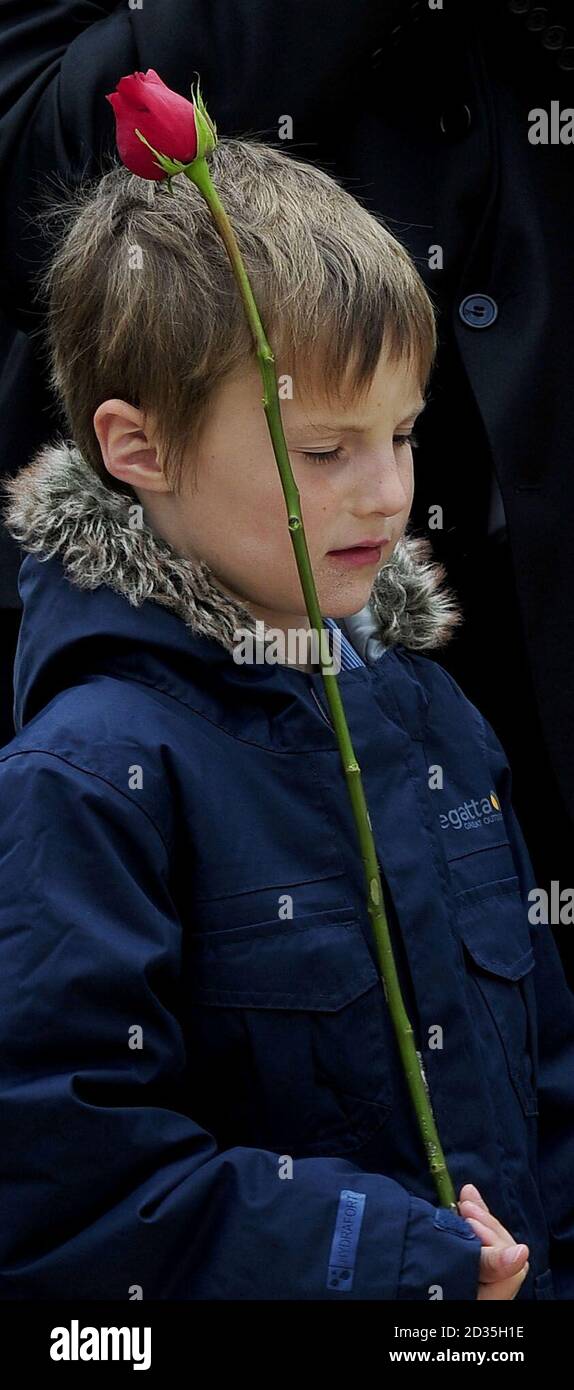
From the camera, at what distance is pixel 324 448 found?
51.8 inches

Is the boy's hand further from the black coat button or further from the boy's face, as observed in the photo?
the black coat button

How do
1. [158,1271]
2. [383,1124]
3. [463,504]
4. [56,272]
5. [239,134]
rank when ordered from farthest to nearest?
1. [463,504]
2. [239,134]
3. [56,272]
4. [383,1124]
5. [158,1271]

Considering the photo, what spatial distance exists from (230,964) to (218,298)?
1.63 feet

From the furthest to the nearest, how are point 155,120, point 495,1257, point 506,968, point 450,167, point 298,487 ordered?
point 450,167 < point 506,968 < point 298,487 < point 495,1257 < point 155,120

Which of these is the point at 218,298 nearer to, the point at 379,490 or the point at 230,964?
the point at 379,490

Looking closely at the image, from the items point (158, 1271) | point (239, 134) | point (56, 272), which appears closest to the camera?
point (158, 1271)

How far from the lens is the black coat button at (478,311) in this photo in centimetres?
180

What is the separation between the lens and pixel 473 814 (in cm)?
148

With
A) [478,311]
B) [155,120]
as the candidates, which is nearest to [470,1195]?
[155,120]
